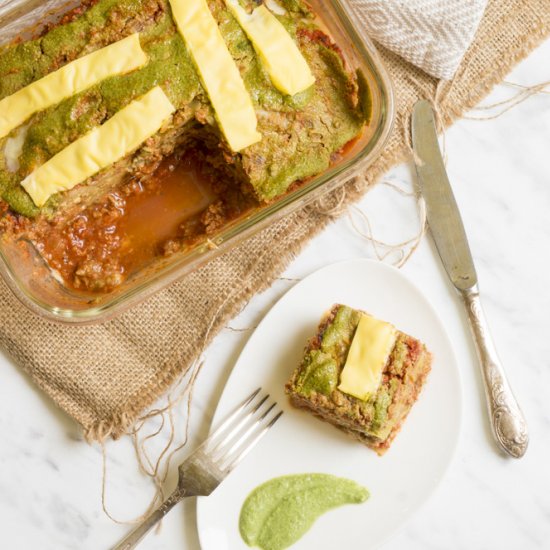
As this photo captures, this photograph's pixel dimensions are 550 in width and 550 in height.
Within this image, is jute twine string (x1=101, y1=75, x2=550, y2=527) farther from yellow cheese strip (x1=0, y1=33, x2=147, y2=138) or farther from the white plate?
Result: yellow cheese strip (x1=0, y1=33, x2=147, y2=138)

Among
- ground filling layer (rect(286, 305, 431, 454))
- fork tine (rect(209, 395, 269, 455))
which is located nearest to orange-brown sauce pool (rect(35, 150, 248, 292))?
ground filling layer (rect(286, 305, 431, 454))

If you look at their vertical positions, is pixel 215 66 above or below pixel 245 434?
above

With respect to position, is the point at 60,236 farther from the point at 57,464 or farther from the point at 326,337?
the point at 326,337

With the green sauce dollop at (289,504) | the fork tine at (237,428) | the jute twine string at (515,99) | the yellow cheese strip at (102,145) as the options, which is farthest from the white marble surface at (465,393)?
the yellow cheese strip at (102,145)

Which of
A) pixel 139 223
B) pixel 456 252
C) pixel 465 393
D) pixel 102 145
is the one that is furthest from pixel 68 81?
pixel 465 393

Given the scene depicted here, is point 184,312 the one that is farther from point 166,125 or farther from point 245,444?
point 166,125
